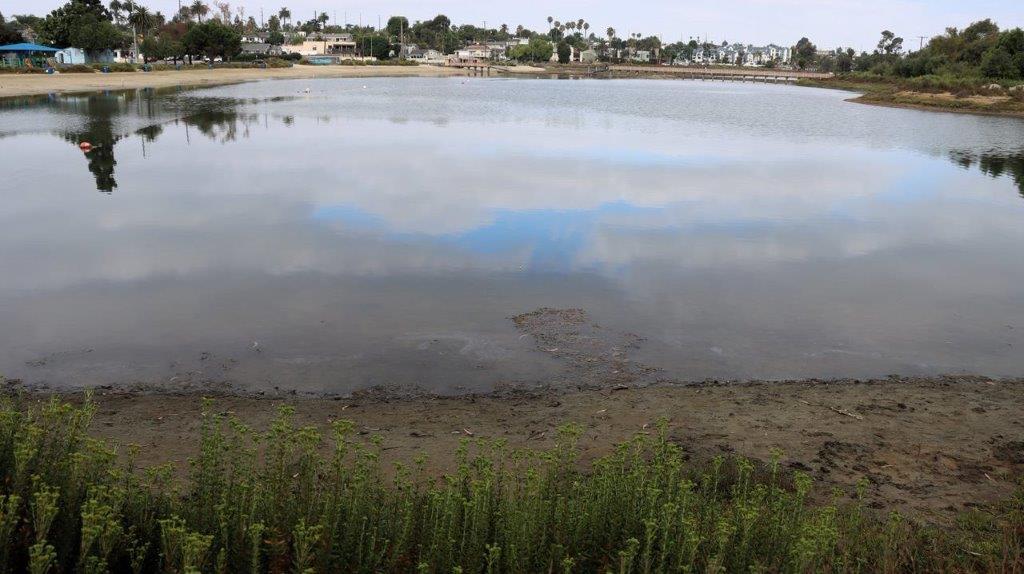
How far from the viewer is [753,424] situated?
24.9ft

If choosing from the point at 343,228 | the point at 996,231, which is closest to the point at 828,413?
the point at 343,228

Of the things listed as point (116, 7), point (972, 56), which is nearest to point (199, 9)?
point (116, 7)

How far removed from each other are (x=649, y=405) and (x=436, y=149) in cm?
2212

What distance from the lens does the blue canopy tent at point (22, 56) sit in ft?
241

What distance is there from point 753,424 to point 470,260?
690 centimetres

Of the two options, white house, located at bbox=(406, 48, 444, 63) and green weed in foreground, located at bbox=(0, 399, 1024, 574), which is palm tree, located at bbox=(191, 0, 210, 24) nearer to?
white house, located at bbox=(406, 48, 444, 63)

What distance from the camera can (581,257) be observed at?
13.9m

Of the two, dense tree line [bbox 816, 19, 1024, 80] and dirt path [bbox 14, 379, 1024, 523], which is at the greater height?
dense tree line [bbox 816, 19, 1024, 80]

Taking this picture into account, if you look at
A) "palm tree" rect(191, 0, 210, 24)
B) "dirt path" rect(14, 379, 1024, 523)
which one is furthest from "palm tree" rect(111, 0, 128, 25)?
"dirt path" rect(14, 379, 1024, 523)

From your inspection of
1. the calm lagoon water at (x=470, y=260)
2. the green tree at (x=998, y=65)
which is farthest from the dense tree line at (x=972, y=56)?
the calm lagoon water at (x=470, y=260)

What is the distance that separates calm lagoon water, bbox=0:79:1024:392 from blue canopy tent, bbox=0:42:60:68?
178 feet

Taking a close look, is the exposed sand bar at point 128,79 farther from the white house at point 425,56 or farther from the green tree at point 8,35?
the white house at point 425,56

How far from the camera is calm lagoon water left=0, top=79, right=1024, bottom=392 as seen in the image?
942cm

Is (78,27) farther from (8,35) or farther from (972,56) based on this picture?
(972,56)
